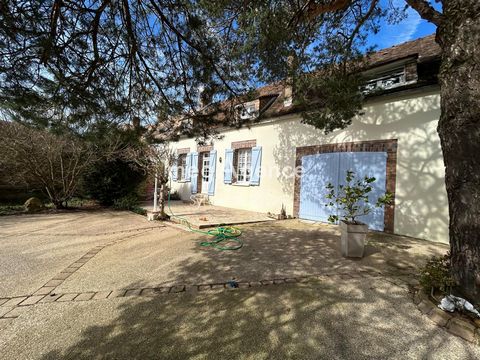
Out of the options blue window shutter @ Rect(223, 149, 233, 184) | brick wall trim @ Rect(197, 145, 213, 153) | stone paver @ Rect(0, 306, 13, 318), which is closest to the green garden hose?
stone paver @ Rect(0, 306, 13, 318)

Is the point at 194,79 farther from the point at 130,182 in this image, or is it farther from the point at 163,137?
the point at 130,182

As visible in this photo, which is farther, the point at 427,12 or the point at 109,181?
→ the point at 109,181

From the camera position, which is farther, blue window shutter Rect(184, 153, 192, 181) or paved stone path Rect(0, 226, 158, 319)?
blue window shutter Rect(184, 153, 192, 181)

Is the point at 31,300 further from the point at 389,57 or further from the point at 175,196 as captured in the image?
the point at 175,196

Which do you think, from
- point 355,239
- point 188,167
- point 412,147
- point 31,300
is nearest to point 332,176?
point 412,147

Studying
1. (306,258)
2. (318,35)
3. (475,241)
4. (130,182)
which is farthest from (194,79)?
(130,182)

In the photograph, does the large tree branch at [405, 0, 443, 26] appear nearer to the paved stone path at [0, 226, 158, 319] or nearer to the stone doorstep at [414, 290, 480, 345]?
the stone doorstep at [414, 290, 480, 345]

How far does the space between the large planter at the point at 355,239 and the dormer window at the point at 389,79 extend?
392 centimetres

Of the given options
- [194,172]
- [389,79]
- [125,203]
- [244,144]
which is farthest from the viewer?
[194,172]

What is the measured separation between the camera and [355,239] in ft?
14.2

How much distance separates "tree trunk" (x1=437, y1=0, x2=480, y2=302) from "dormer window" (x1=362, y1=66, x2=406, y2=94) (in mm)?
4084

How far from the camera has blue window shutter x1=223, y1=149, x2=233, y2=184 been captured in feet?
34.2

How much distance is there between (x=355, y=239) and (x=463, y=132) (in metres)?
2.41

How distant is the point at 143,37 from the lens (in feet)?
13.9
